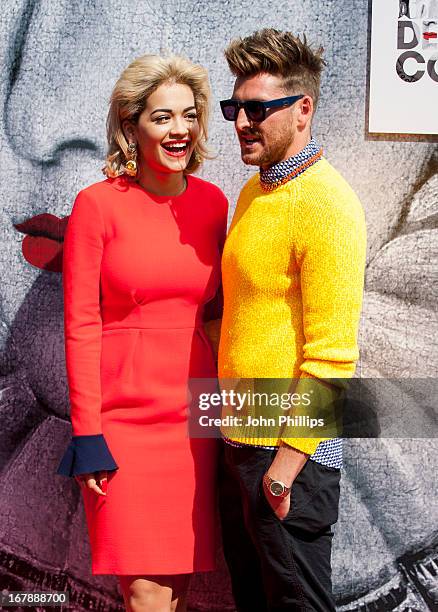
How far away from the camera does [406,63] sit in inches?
115

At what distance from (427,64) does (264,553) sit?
1690 mm

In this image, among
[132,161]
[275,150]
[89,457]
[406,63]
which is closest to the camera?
[275,150]

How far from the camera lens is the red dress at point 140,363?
2531 millimetres

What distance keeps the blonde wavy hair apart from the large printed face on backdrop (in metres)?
0.35

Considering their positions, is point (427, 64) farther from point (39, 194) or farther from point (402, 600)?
point (402, 600)

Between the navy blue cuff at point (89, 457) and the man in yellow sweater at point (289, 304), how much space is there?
0.37 meters

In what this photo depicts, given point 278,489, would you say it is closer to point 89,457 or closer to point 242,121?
point 89,457

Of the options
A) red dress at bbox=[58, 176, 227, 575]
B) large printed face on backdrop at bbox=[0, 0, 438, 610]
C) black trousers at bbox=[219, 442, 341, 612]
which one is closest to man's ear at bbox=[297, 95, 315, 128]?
red dress at bbox=[58, 176, 227, 575]

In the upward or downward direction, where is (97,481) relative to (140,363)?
downward

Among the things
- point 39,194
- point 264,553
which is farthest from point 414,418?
point 39,194

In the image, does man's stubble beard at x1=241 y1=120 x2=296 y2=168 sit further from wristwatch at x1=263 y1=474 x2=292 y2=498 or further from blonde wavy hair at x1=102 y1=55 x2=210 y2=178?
wristwatch at x1=263 y1=474 x2=292 y2=498

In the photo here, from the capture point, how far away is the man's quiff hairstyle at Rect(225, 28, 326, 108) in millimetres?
2328

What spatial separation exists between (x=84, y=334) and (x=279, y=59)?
0.95 m

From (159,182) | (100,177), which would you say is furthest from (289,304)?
(100,177)
